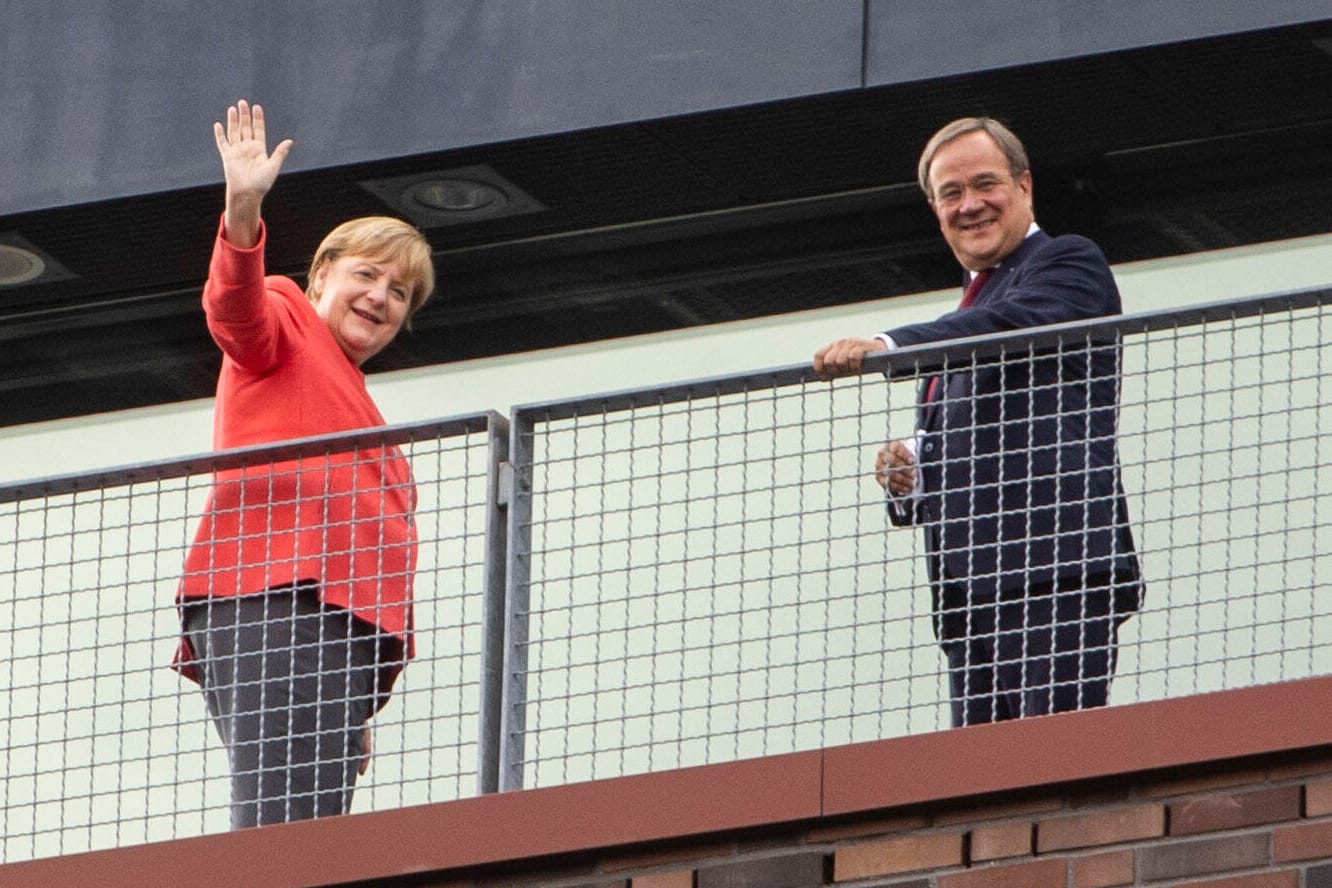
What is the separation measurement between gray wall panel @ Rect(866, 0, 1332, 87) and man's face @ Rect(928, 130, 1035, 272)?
253 centimetres

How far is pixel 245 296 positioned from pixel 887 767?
1779 mm

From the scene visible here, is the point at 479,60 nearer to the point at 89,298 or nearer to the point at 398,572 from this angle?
the point at 89,298

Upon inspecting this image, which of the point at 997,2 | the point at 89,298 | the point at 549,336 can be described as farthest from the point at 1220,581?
the point at 89,298

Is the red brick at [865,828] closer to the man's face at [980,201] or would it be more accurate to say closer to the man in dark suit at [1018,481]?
the man in dark suit at [1018,481]

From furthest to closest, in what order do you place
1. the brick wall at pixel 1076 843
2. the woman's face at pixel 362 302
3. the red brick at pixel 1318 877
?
the woman's face at pixel 362 302 → the brick wall at pixel 1076 843 → the red brick at pixel 1318 877

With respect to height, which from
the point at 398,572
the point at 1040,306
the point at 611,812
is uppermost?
the point at 1040,306

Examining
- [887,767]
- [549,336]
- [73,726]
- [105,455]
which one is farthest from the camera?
[105,455]

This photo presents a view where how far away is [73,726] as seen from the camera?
10945 mm

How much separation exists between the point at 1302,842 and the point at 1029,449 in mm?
1017

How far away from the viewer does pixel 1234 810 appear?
6449mm

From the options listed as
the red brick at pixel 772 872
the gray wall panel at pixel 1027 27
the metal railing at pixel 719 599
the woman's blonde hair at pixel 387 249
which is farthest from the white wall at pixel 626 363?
the red brick at pixel 772 872

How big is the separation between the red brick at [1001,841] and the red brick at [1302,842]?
501 millimetres

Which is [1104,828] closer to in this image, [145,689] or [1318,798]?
[1318,798]

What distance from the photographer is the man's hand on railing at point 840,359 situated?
22.5 ft
